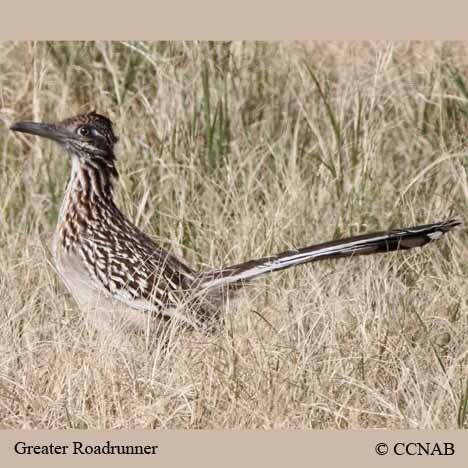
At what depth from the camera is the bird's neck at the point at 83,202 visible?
278 inches

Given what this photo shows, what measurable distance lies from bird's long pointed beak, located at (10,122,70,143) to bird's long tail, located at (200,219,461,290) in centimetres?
117

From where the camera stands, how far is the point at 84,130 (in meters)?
7.25

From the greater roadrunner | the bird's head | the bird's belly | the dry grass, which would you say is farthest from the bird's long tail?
the bird's head

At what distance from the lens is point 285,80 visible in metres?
8.92

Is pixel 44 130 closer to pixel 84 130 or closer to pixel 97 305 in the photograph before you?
pixel 84 130

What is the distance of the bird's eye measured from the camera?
7242 millimetres

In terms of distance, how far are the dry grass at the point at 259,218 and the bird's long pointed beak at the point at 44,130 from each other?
635mm

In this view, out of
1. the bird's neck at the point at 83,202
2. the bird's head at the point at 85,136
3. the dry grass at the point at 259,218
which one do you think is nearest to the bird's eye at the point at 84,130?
the bird's head at the point at 85,136

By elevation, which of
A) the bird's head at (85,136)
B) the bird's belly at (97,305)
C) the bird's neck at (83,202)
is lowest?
the bird's belly at (97,305)

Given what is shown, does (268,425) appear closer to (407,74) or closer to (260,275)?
(260,275)

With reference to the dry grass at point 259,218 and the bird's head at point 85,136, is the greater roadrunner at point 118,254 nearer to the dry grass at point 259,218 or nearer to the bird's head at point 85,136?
the bird's head at point 85,136

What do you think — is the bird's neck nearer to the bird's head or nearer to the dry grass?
the bird's head

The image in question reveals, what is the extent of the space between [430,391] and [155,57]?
132 inches

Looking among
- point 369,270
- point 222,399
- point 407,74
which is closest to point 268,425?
point 222,399
